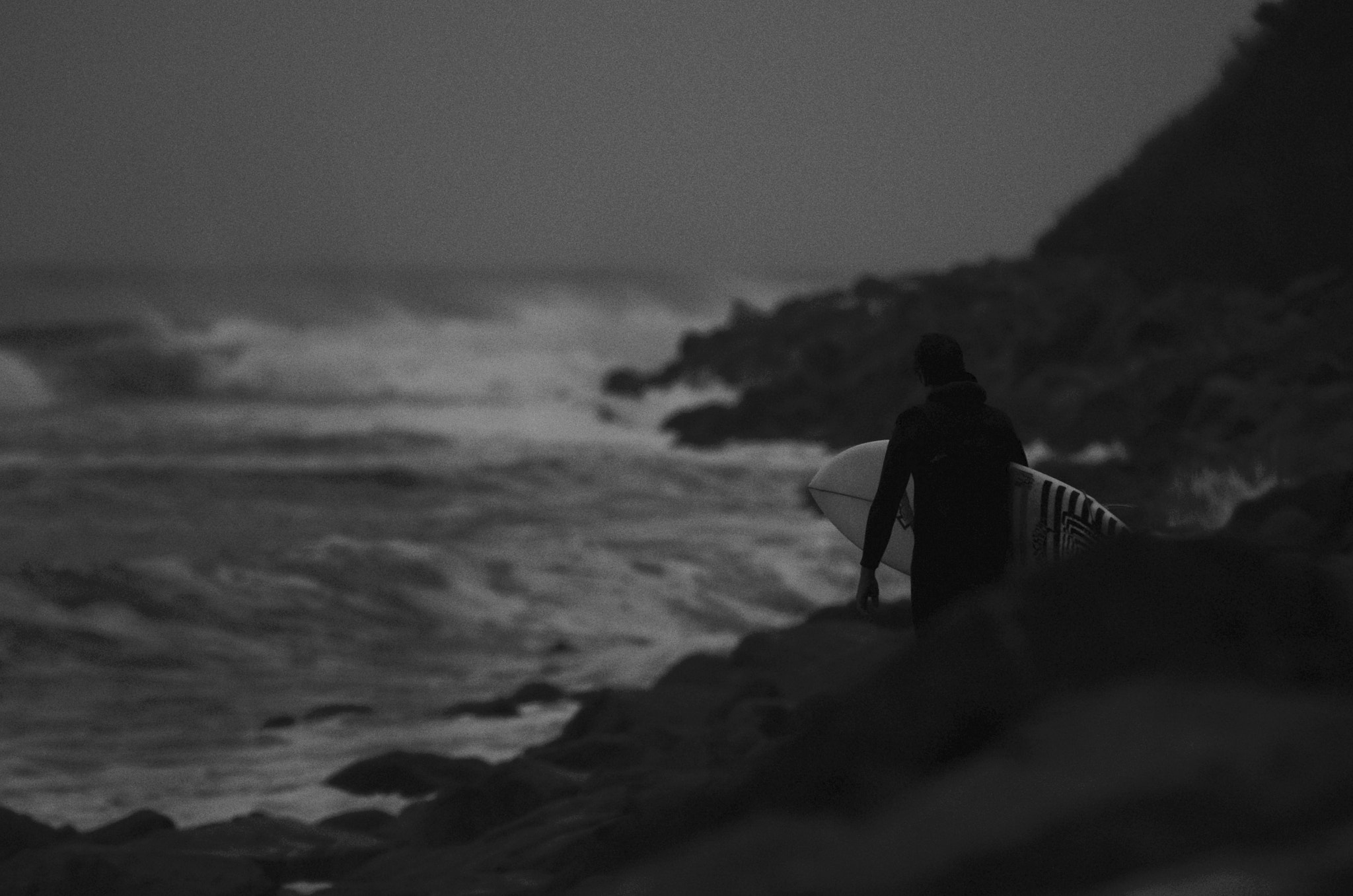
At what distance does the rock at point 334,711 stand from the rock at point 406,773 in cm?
152

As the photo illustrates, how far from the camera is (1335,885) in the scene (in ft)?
3.35

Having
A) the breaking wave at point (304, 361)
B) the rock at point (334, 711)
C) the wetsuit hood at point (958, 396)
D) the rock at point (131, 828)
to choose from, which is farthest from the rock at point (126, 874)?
the breaking wave at point (304, 361)

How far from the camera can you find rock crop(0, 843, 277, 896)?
454 centimetres

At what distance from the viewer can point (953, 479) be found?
11.4 ft

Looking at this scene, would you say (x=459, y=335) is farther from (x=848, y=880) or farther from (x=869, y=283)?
(x=848, y=880)

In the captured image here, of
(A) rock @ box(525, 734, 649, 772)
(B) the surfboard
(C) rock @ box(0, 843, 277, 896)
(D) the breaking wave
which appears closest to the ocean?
(D) the breaking wave

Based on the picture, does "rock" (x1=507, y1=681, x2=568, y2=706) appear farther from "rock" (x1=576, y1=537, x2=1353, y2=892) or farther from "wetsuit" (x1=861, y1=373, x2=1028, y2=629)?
"rock" (x1=576, y1=537, x2=1353, y2=892)

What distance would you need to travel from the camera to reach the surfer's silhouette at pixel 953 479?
3.47 meters

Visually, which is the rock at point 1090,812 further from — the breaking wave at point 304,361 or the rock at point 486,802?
the breaking wave at point 304,361

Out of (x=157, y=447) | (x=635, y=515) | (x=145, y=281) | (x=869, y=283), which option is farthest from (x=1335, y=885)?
(x=145, y=281)

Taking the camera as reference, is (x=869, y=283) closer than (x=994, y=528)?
No

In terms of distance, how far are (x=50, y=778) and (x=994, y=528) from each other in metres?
5.21

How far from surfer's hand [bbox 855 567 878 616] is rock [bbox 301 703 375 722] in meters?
4.83

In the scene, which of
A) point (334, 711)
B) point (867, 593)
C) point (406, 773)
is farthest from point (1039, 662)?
point (334, 711)
